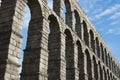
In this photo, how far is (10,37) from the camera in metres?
12.2

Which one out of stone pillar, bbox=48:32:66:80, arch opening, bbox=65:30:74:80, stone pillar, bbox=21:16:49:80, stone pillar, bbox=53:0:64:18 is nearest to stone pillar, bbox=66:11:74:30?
arch opening, bbox=65:30:74:80

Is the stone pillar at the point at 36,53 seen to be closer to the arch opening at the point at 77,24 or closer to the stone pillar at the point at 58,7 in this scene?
the stone pillar at the point at 58,7

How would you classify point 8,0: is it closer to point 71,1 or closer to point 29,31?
point 29,31

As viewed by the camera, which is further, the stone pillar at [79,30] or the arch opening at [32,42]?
the stone pillar at [79,30]

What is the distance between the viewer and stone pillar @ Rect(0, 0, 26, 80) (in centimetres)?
1147

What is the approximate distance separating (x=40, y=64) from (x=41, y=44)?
141cm

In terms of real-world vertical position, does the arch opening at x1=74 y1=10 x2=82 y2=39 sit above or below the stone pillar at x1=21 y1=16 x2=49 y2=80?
above

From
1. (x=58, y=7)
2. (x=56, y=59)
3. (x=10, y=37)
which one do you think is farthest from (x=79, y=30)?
(x=10, y=37)

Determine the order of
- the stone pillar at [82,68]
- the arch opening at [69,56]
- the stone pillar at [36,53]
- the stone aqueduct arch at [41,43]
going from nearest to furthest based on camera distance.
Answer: the stone aqueduct arch at [41,43] < the stone pillar at [36,53] < the arch opening at [69,56] < the stone pillar at [82,68]

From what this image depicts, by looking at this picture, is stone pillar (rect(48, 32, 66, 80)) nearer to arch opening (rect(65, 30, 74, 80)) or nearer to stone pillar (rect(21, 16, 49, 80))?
arch opening (rect(65, 30, 74, 80))

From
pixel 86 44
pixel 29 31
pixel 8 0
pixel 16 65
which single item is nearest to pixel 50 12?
pixel 29 31

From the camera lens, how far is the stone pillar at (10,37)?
1147 cm

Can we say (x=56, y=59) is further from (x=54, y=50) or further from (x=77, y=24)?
(x=77, y=24)

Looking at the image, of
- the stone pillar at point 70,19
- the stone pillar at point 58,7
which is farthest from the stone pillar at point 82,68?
the stone pillar at point 58,7
